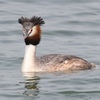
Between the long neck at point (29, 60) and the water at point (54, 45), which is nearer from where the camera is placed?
the water at point (54, 45)

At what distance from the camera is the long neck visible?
57.0ft

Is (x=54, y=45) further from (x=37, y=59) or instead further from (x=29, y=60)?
(x=29, y=60)

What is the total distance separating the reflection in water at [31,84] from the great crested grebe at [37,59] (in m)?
0.40

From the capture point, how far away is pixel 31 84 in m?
16.0

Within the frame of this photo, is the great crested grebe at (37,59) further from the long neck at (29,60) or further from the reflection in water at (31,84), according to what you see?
the reflection in water at (31,84)

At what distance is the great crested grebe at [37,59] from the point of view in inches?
684

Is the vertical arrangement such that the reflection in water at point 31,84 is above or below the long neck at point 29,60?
below

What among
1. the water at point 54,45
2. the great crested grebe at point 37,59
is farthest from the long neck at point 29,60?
the water at point 54,45

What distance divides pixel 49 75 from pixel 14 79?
1.08m

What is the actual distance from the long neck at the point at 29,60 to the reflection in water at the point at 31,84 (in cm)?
28

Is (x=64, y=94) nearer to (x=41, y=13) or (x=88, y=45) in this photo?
(x=88, y=45)

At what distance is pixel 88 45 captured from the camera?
20.4 m

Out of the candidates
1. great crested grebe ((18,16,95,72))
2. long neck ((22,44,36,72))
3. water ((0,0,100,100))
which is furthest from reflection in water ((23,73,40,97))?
great crested grebe ((18,16,95,72))

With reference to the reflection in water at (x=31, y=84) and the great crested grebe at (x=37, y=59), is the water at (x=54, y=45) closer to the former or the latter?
the reflection in water at (x=31, y=84)
